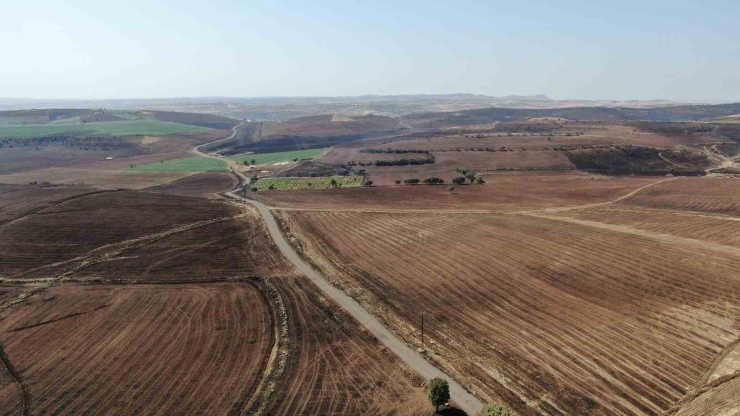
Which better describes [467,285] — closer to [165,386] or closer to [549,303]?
[549,303]

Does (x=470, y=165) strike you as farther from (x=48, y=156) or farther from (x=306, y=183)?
(x=48, y=156)

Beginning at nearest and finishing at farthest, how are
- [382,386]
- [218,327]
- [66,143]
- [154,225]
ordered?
[382,386] → [218,327] → [154,225] → [66,143]

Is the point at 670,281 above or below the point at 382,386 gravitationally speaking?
above

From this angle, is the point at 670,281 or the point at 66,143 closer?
the point at 670,281

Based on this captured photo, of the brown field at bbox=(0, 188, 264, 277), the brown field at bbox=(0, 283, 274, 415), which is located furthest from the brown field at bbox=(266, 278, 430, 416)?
the brown field at bbox=(0, 188, 264, 277)

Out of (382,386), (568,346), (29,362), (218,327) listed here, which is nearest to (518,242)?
(568,346)

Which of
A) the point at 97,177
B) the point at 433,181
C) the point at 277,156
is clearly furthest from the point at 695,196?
the point at 97,177
